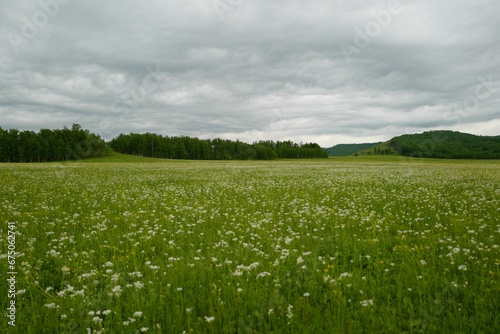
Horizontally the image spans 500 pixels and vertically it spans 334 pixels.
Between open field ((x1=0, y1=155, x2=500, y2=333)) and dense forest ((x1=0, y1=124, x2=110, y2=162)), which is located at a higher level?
dense forest ((x1=0, y1=124, x2=110, y2=162))

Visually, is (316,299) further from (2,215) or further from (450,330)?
(2,215)

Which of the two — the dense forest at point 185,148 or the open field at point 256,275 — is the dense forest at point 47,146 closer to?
the dense forest at point 185,148

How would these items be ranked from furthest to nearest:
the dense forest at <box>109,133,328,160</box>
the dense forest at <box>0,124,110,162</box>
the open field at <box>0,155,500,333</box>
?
the dense forest at <box>109,133,328,160</box> < the dense forest at <box>0,124,110,162</box> < the open field at <box>0,155,500,333</box>

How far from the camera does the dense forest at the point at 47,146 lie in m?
106

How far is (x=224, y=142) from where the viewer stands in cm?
17412

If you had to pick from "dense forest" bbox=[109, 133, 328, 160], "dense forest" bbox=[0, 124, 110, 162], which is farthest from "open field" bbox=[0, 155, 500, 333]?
"dense forest" bbox=[109, 133, 328, 160]

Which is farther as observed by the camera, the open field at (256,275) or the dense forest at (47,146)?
the dense forest at (47,146)

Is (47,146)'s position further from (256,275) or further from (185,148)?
(256,275)

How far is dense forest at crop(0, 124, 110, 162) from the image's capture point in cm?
10638

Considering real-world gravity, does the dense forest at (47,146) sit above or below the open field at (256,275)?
above

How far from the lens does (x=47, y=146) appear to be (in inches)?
4227

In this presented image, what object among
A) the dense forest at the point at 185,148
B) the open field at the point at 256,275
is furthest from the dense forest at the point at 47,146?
the open field at the point at 256,275

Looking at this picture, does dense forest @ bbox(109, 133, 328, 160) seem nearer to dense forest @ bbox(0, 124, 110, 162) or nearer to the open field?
dense forest @ bbox(0, 124, 110, 162)

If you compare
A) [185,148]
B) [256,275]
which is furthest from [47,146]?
[256,275]
